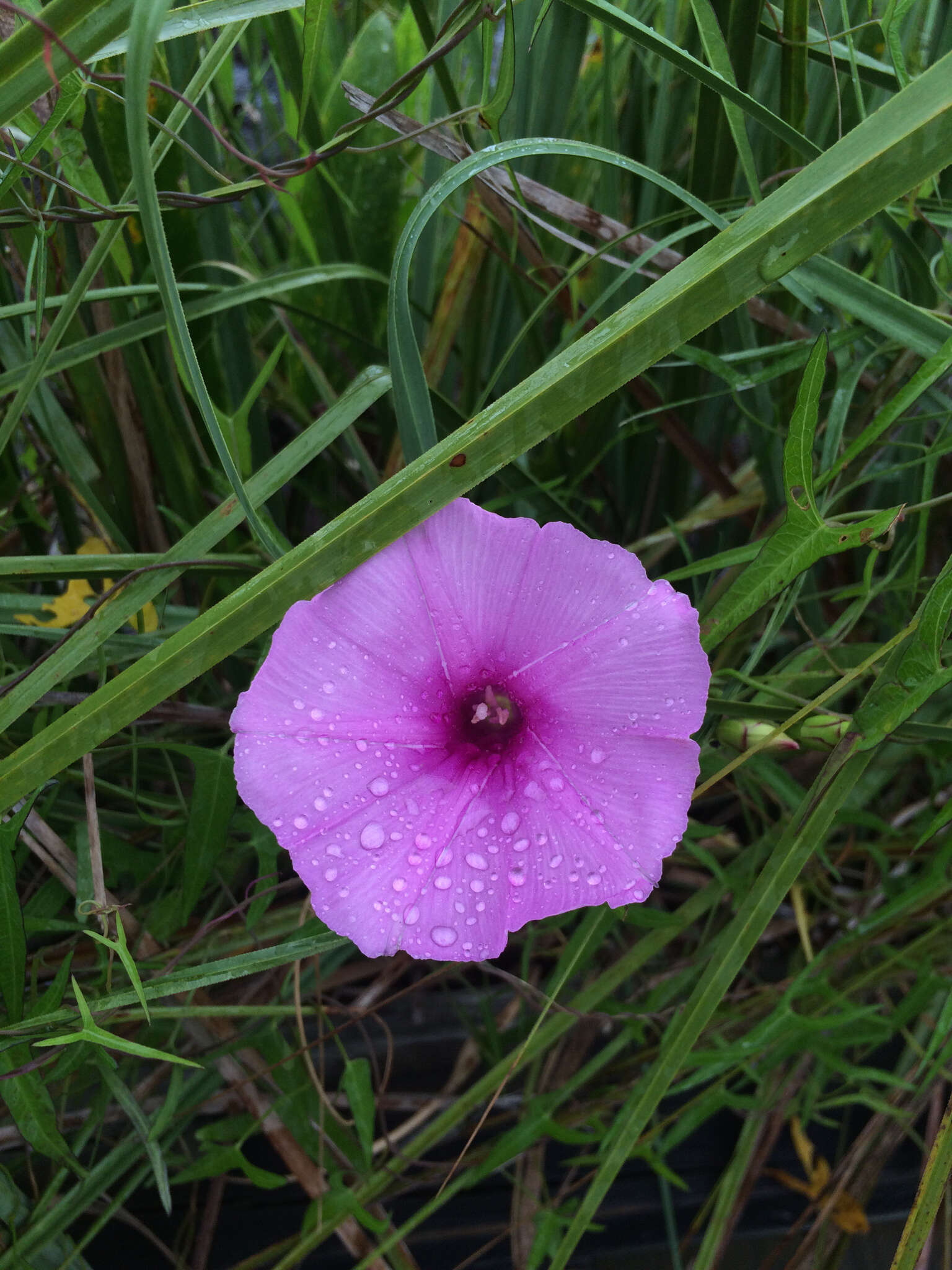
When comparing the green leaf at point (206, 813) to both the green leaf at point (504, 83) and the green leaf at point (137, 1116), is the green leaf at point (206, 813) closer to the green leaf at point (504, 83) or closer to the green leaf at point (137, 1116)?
the green leaf at point (137, 1116)

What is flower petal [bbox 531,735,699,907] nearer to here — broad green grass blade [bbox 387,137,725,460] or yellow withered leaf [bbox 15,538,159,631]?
broad green grass blade [bbox 387,137,725,460]

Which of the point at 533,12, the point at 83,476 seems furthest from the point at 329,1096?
the point at 533,12

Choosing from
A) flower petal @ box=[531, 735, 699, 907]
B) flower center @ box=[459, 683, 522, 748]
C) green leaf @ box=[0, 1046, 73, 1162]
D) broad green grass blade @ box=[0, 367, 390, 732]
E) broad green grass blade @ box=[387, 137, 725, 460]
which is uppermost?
broad green grass blade @ box=[387, 137, 725, 460]

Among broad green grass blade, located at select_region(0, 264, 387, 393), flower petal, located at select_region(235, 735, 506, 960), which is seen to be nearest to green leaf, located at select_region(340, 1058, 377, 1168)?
flower petal, located at select_region(235, 735, 506, 960)

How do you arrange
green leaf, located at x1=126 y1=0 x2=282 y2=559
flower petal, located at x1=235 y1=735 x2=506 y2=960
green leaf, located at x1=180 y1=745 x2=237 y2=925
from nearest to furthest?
green leaf, located at x1=126 y1=0 x2=282 y2=559, flower petal, located at x1=235 y1=735 x2=506 y2=960, green leaf, located at x1=180 y1=745 x2=237 y2=925

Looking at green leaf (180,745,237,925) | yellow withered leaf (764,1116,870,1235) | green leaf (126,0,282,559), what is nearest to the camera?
green leaf (126,0,282,559)

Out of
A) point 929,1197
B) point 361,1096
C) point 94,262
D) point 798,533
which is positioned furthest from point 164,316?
point 929,1197

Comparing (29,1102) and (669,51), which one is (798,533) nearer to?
(669,51)

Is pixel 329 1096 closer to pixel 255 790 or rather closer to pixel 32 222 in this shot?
pixel 255 790
